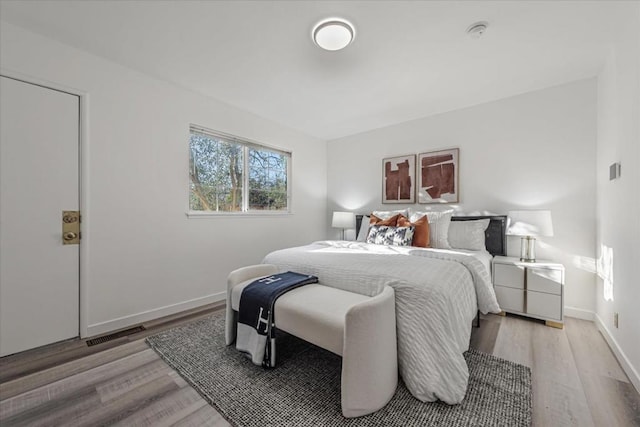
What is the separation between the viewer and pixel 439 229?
2908 mm

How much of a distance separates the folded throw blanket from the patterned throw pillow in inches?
51.8

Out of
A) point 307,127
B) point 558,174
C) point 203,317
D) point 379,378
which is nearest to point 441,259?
point 379,378

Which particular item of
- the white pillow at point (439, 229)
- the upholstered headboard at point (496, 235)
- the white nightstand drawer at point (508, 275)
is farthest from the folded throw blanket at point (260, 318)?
the upholstered headboard at point (496, 235)

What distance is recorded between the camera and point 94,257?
2238 millimetres

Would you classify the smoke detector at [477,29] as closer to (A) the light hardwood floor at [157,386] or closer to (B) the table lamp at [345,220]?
(A) the light hardwood floor at [157,386]

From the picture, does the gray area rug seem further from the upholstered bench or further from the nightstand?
the nightstand

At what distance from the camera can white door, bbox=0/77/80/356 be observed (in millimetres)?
1889

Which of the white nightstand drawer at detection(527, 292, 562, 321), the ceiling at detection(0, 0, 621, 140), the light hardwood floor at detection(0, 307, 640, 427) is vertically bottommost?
the light hardwood floor at detection(0, 307, 640, 427)

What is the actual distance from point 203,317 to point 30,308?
1266 mm

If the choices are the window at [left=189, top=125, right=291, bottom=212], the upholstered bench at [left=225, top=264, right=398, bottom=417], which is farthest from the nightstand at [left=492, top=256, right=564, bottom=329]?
the window at [left=189, top=125, right=291, bottom=212]

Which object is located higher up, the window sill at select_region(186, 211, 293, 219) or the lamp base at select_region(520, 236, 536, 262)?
the window sill at select_region(186, 211, 293, 219)

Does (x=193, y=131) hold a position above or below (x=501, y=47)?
below

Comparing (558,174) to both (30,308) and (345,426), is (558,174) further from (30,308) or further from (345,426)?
(30,308)

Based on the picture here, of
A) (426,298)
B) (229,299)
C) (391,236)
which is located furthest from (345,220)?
(426,298)
